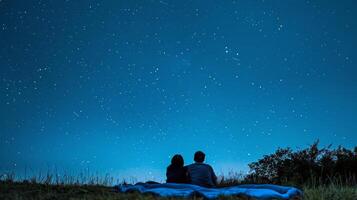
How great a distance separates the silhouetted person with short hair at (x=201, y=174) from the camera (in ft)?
40.3

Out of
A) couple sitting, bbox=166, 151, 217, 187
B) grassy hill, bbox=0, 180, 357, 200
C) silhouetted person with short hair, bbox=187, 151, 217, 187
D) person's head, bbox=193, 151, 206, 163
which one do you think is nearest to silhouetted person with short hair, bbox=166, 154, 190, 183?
couple sitting, bbox=166, 151, 217, 187

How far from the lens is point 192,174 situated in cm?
1245

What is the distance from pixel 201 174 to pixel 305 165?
8087mm

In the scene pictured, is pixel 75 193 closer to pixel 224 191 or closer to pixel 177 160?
pixel 224 191

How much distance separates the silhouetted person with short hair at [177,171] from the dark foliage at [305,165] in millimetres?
5796

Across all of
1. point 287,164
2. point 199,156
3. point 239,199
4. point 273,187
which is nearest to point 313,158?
point 287,164

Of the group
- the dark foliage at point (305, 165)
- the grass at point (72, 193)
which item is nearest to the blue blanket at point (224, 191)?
the grass at point (72, 193)

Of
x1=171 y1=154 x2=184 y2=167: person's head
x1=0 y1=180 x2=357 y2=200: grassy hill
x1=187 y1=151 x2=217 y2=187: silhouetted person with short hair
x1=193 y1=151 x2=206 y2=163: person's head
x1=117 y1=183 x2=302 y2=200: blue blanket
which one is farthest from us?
x1=193 y1=151 x2=206 y2=163: person's head

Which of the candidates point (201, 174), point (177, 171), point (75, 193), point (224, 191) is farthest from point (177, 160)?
point (75, 193)

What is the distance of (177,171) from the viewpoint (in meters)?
12.6

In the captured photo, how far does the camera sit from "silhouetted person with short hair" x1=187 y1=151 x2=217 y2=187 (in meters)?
12.3

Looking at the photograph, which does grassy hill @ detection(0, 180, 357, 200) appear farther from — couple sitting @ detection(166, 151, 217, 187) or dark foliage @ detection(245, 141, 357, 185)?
dark foliage @ detection(245, 141, 357, 185)

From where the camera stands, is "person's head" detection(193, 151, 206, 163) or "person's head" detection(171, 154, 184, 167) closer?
"person's head" detection(171, 154, 184, 167)

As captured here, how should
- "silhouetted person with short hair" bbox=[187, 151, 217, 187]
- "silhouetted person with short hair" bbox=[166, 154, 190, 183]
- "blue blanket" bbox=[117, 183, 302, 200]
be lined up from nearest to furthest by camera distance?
"blue blanket" bbox=[117, 183, 302, 200] → "silhouetted person with short hair" bbox=[187, 151, 217, 187] → "silhouetted person with short hair" bbox=[166, 154, 190, 183]
